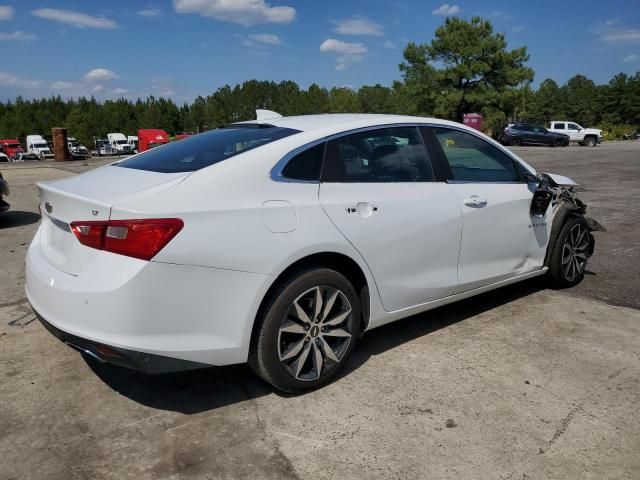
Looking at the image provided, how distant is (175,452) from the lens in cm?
254

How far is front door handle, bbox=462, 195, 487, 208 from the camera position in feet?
12.3

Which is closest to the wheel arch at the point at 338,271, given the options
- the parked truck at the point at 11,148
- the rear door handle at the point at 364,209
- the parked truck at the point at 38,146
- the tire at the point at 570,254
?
the rear door handle at the point at 364,209

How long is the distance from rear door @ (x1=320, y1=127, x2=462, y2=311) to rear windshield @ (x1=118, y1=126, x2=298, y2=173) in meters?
0.45

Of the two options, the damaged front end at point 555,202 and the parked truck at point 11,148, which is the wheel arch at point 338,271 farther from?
the parked truck at point 11,148

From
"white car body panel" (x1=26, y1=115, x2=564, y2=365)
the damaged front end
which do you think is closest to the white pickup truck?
the damaged front end

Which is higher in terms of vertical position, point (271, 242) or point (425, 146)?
point (425, 146)

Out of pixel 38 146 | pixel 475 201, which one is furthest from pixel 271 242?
pixel 38 146

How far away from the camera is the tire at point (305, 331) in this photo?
9.26 ft

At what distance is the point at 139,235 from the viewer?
246cm

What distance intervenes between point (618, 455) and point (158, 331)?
220 centimetres

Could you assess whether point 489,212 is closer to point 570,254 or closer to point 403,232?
point 403,232

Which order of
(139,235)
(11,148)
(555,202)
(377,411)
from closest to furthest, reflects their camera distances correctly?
(139,235) → (377,411) → (555,202) → (11,148)

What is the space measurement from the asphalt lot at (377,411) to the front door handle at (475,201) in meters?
0.91

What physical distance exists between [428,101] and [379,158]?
53143 mm
